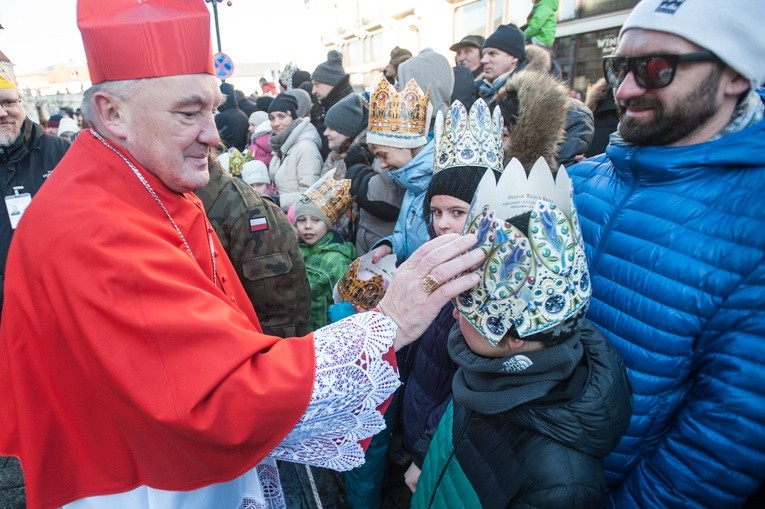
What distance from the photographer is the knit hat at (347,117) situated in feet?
14.9

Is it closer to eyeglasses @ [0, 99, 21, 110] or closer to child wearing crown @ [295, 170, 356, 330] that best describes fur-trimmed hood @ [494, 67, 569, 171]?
child wearing crown @ [295, 170, 356, 330]

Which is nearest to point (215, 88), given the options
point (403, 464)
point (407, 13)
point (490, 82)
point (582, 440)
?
point (582, 440)

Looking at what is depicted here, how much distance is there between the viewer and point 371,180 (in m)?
3.44

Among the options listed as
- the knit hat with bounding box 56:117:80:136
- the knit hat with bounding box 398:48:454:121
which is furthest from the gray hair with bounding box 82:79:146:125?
the knit hat with bounding box 56:117:80:136

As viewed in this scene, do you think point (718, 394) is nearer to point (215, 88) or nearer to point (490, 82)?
point (215, 88)

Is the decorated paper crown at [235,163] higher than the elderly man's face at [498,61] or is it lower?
lower

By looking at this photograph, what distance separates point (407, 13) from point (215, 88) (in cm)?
2068

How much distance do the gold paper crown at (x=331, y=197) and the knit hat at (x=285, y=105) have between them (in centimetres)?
254

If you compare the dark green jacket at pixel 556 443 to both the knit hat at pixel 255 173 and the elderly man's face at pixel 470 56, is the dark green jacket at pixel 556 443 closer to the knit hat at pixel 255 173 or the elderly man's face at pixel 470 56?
the knit hat at pixel 255 173

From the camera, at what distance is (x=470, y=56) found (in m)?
6.01

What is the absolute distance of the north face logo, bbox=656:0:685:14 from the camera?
1400mm

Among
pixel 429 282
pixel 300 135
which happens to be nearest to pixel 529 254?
pixel 429 282

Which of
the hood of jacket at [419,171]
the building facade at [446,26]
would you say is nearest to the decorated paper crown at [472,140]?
the hood of jacket at [419,171]

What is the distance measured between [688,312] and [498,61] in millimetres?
3640
